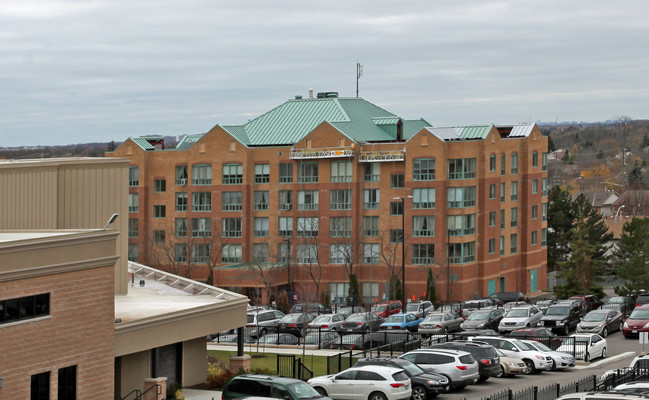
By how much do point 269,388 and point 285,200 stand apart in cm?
5956

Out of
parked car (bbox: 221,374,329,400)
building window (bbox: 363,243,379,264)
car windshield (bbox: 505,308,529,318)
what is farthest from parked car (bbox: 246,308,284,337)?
building window (bbox: 363,243,379,264)

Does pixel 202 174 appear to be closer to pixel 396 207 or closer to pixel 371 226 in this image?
pixel 371 226

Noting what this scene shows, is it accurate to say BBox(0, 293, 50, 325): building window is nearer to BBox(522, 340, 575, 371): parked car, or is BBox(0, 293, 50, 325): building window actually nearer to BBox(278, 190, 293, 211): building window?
BBox(522, 340, 575, 371): parked car

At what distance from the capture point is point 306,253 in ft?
297

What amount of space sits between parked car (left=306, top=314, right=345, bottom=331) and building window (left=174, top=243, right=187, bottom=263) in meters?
33.8

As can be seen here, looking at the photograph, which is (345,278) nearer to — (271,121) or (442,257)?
(442,257)

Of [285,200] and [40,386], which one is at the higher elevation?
[285,200]

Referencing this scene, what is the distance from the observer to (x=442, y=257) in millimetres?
86562

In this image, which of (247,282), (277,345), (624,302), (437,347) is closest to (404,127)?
(247,282)

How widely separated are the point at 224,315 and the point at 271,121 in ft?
198

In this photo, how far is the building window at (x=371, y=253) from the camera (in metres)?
89.4

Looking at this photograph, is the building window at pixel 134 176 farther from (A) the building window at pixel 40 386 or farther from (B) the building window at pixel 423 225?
(A) the building window at pixel 40 386

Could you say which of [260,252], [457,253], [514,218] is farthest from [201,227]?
[514,218]

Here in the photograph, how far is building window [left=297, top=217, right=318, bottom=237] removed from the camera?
90375 millimetres
